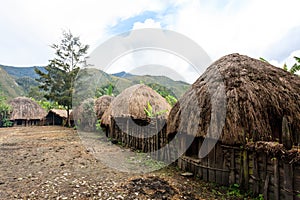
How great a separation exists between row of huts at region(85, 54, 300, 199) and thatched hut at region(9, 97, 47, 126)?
24318 mm

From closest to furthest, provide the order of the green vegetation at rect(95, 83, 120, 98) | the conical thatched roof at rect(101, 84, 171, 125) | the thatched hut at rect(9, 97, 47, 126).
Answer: the conical thatched roof at rect(101, 84, 171, 125)
the green vegetation at rect(95, 83, 120, 98)
the thatched hut at rect(9, 97, 47, 126)

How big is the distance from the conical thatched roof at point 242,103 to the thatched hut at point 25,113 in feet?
82.3

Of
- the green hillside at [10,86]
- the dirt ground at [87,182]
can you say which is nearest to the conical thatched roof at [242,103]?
the dirt ground at [87,182]

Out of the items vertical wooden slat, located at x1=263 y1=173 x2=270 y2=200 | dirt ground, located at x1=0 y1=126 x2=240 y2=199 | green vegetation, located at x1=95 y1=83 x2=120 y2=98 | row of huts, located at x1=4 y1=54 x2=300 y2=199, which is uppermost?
green vegetation, located at x1=95 y1=83 x2=120 y2=98

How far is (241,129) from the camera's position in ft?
15.0

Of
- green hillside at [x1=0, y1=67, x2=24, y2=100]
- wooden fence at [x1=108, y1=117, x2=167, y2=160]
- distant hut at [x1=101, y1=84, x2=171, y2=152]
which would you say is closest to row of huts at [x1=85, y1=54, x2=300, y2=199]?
wooden fence at [x1=108, y1=117, x2=167, y2=160]

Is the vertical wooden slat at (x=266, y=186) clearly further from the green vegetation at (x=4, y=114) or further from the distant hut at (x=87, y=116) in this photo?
the green vegetation at (x=4, y=114)

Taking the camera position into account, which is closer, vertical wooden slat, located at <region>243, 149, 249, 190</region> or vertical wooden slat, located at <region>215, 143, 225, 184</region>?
vertical wooden slat, located at <region>243, 149, 249, 190</region>

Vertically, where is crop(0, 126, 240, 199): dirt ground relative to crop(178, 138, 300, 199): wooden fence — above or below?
below

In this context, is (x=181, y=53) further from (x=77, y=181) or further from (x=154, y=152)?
(x=77, y=181)

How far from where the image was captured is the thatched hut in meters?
25.3

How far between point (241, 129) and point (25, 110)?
27791 mm

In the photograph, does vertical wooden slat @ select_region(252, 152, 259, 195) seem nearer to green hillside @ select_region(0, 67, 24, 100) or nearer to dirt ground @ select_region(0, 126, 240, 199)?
dirt ground @ select_region(0, 126, 240, 199)

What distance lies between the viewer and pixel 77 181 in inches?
204
